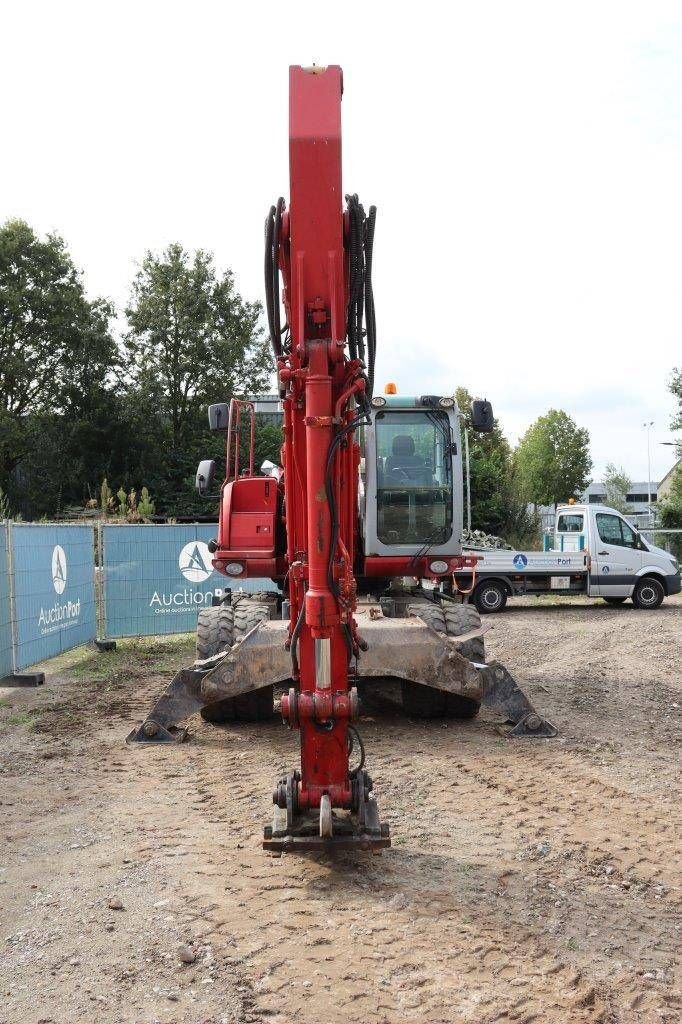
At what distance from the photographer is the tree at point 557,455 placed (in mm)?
42812

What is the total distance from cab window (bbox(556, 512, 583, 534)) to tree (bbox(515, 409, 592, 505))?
2127 cm

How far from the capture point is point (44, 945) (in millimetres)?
3850

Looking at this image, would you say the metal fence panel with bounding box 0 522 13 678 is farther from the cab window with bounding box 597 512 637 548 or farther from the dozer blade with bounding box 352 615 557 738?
the cab window with bounding box 597 512 637 548

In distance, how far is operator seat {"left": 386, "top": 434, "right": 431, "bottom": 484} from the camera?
8.88 m

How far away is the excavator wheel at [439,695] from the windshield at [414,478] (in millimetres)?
962

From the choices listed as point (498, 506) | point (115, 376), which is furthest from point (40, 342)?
point (498, 506)

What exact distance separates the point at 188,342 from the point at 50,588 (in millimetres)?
28238

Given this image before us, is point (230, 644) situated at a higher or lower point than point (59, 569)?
lower

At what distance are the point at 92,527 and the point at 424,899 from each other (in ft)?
31.6

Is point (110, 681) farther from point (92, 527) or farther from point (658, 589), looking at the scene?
point (658, 589)

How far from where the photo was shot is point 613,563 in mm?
20312

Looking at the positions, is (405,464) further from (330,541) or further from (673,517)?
(673,517)

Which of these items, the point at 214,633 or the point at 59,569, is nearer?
the point at 214,633

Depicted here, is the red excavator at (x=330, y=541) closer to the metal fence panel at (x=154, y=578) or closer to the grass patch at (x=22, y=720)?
the grass patch at (x=22, y=720)
